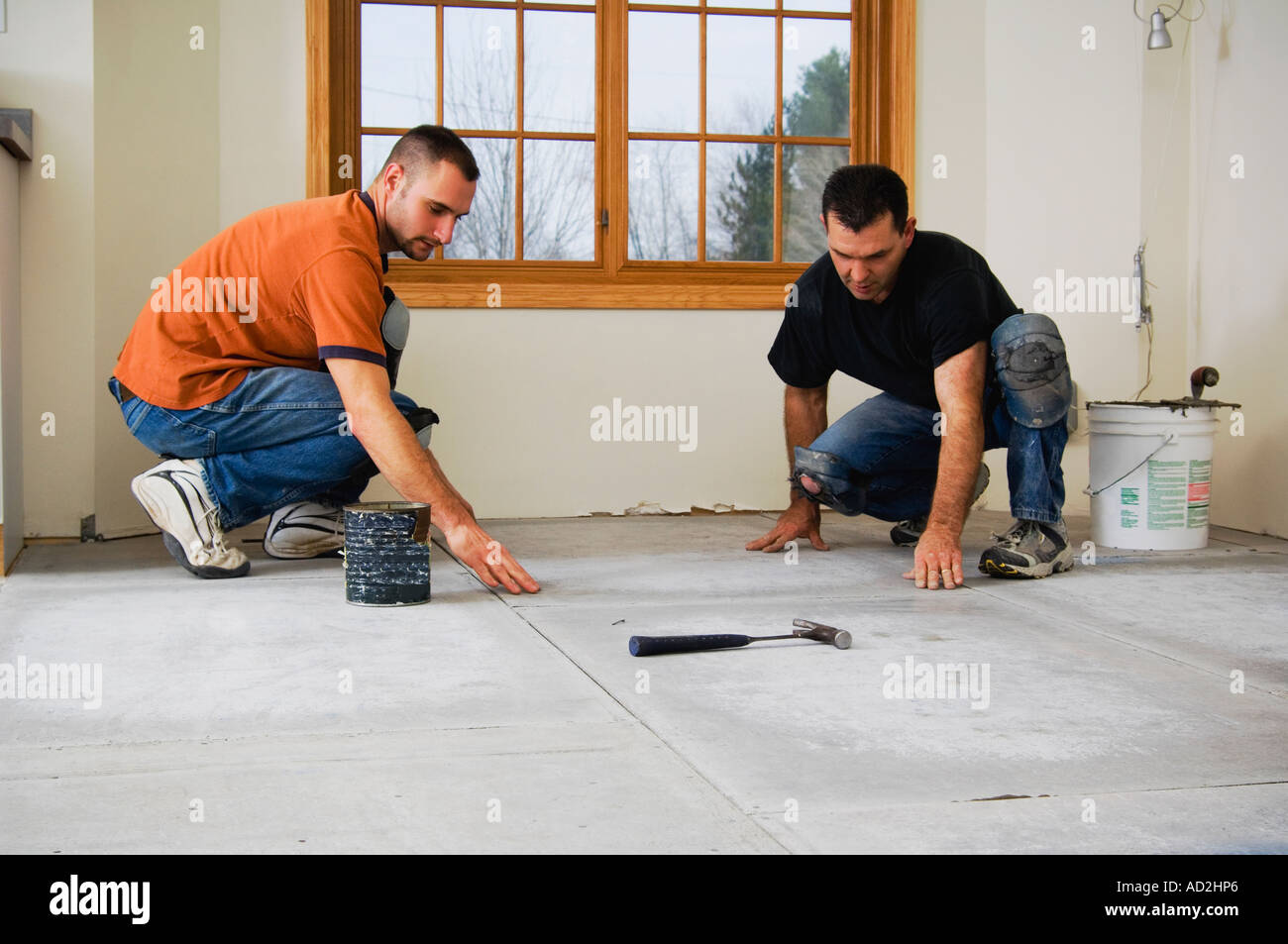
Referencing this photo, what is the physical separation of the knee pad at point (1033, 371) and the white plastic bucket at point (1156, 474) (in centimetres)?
48

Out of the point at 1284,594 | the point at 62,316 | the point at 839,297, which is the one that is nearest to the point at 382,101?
the point at 62,316

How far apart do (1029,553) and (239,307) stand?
6.16 feet

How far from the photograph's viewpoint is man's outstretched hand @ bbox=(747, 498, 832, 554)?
10.8ft

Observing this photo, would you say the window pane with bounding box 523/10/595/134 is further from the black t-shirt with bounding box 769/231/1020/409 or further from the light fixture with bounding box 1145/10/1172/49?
the light fixture with bounding box 1145/10/1172/49

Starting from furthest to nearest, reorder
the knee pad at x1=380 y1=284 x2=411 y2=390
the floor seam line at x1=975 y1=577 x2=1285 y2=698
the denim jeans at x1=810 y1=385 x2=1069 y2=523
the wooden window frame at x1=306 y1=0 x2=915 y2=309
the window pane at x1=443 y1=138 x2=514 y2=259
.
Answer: the window pane at x1=443 y1=138 x2=514 y2=259 → the wooden window frame at x1=306 y1=0 x2=915 y2=309 → the knee pad at x1=380 y1=284 x2=411 y2=390 → the denim jeans at x1=810 y1=385 x2=1069 y2=523 → the floor seam line at x1=975 y1=577 x2=1285 y2=698

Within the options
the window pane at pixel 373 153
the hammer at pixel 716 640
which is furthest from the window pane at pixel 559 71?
the hammer at pixel 716 640

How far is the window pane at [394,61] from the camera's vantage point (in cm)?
387

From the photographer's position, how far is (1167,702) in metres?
1.81

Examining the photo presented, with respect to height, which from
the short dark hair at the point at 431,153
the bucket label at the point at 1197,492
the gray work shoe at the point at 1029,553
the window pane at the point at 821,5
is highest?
the window pane at the point at 821,5

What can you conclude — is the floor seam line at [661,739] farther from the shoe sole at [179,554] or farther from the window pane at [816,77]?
the window pane at [816,77]

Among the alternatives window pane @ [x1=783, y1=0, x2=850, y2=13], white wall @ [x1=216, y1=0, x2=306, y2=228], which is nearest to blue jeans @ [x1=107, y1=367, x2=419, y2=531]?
white wall @ [x1=216, y1=0, x2=306, y2=228]

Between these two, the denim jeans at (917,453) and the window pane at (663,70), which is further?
the window pane at (663,70)
